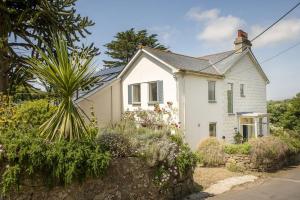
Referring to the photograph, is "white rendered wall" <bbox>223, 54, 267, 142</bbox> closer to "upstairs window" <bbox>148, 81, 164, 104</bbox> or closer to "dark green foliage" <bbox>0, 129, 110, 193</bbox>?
"upstairs window" <bbox>148, 81, 164, 104</bbox>

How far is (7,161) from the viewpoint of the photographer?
6.73 m

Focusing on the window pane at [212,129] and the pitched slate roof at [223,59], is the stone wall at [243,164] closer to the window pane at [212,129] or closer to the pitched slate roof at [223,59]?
the window pane at [212,129]

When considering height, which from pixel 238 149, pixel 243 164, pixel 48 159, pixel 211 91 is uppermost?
pixel 211 91

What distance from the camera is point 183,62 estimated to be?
69.3 feet

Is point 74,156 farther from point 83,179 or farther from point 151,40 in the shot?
point 151,40

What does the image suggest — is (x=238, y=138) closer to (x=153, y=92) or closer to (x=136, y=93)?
(x=153, y=92)

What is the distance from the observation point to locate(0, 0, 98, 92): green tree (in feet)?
35.9

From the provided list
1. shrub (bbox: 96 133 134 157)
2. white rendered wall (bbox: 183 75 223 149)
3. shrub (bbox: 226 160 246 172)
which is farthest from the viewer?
white rendered wall (bbox: 183 75 223 149)

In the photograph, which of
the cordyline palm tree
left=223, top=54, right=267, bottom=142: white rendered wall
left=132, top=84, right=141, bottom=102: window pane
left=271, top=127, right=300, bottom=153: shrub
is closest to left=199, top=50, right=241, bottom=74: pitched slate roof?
left=223, top=54, right=267, bottom=142: white rendered wall

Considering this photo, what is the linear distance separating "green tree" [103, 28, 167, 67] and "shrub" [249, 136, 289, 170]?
30391 millimetres

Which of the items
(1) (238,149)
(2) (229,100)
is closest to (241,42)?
(2) (229,100)

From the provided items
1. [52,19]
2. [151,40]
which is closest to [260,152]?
[52,19]

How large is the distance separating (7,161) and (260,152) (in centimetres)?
1237

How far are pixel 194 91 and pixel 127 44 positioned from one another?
2633cm
